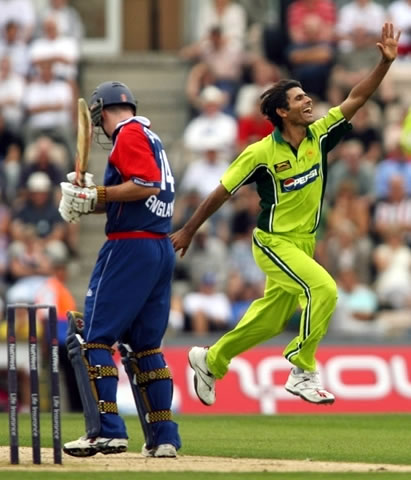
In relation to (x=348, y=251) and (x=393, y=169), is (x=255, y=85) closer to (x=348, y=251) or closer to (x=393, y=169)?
(x=393, y=169)

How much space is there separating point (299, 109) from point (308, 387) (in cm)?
189

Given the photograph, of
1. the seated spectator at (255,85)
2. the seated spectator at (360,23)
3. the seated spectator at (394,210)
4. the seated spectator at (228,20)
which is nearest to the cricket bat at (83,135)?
the seated spectator at (394,210)

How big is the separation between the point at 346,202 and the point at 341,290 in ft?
4.21

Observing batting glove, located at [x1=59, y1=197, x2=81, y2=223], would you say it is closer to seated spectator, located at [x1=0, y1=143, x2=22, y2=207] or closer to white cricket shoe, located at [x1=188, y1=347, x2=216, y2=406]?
white cricket shoe, located at [x1=188, y1=347, x2=216, y2=406]

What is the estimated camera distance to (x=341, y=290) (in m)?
18.3

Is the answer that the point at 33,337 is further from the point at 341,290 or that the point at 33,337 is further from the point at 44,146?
the point at 44,146

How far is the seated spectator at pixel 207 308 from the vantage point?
1808 centimetres

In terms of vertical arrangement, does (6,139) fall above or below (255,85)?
below

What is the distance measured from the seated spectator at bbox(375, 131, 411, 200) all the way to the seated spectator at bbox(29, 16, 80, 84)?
13.7 feet

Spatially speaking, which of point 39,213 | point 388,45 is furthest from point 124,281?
point 39,213

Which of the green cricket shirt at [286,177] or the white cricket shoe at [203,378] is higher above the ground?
the green cricket shirt at [286,177]

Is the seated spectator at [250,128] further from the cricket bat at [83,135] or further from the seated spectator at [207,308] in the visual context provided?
the cricket bat at [83,135]

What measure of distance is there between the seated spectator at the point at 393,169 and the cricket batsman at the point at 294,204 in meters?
8.01

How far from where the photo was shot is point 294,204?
36.9 ft
